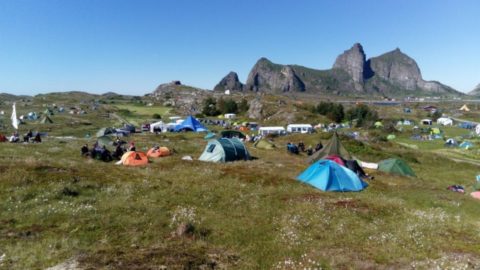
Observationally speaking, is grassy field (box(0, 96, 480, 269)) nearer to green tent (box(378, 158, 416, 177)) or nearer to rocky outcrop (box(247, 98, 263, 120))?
green tent (box(378, 158, 416, 177))

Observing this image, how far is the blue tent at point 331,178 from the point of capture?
24688mm

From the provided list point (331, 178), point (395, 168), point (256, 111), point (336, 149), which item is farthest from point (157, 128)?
point (256, 111)

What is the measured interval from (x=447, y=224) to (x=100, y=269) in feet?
51.0

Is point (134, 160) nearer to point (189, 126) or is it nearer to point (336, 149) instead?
point (336, 149)

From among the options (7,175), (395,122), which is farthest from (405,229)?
(395,122)

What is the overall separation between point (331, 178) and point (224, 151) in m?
13.3

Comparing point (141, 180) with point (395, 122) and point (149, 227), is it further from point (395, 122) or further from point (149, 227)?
point (395, 122)

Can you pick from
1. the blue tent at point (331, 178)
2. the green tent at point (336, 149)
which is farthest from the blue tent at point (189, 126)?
the blue tent at point (331, 178)

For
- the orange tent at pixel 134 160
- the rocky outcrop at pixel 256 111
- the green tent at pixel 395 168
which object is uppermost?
the rocky outcrop at pixel 256 111

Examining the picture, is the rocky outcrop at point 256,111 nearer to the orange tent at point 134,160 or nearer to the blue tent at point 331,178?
the orange tent at point 134,160

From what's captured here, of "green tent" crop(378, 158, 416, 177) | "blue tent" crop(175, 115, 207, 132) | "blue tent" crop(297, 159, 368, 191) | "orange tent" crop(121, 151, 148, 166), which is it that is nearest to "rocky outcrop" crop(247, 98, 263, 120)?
"blue tent" crop(175, 115, 207, 132)

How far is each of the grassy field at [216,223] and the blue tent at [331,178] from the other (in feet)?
3.24

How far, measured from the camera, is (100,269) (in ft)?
35.0

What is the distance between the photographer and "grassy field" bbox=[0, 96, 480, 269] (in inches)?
473
